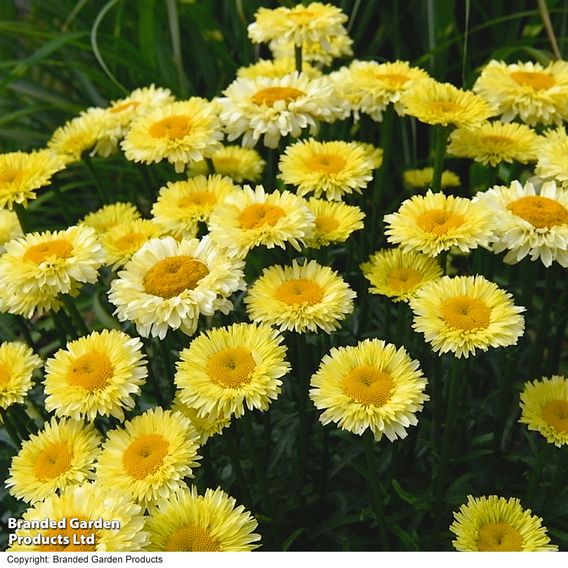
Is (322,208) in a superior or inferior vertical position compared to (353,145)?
inferior

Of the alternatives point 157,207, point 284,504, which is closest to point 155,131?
point 157,207

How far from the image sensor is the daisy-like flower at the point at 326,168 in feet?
5.25

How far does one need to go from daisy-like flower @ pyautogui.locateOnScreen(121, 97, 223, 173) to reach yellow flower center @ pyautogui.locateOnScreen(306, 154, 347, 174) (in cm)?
23

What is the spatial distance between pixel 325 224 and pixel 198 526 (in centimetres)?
68

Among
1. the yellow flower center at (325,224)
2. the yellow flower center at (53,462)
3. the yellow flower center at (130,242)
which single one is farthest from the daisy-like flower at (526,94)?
the yellow flower center at (53,462)

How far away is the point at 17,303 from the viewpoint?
1.47 m

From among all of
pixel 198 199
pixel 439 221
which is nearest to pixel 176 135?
pixel 198 199

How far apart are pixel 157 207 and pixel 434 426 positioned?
751mm

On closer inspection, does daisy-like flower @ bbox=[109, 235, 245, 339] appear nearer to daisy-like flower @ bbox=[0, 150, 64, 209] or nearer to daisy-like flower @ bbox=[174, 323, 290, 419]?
daisy-like flower @ bbox=[174, 323, 290, 419]

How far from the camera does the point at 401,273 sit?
149 cm

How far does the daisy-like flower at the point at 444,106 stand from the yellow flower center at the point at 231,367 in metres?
0.68

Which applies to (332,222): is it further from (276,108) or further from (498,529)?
(498,529)

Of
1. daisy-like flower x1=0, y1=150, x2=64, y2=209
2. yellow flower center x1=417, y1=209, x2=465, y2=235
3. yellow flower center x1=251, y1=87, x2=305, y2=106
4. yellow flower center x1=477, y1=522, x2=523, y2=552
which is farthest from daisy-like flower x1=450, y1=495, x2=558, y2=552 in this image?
daisy-like flower x1=0, y1=150, x2=64, y2=209
